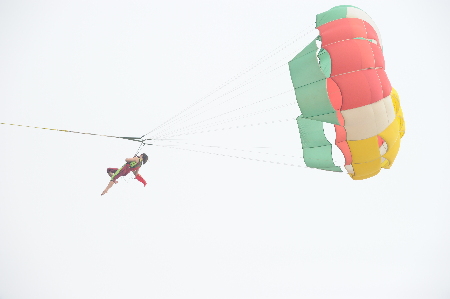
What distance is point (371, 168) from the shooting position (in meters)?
13.8

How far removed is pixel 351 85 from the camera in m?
12.3

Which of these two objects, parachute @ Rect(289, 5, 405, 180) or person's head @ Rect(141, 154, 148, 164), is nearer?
parachute @ Rect(289, 5, 405, 180)

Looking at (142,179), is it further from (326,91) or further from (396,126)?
(396,126)

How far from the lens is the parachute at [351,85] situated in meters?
12.3

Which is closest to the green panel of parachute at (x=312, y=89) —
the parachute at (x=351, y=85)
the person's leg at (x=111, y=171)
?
the parachute at (x=351, y=85)

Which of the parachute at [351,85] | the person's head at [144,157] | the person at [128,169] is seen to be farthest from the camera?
the person's head at [144,157]

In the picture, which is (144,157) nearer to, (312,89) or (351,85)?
(312,89)

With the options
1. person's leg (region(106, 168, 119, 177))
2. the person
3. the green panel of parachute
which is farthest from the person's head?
the green panel of parachute

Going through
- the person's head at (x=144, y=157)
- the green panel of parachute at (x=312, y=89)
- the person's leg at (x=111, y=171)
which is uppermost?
the green panel of parachute at (x=312, y=89)

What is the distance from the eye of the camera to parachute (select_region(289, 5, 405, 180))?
12.3 meters

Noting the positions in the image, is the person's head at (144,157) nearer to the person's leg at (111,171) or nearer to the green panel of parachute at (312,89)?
the person's leg at (111,171)

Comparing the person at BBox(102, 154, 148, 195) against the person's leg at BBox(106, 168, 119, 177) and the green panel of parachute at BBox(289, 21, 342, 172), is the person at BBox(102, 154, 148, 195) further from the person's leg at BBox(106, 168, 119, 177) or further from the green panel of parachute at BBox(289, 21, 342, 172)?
the green panel of parachute at BBox(289, 21, 342, 172)

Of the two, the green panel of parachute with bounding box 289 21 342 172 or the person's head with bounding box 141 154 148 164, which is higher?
the green panel of parachute with bounding box 289 21 342 172

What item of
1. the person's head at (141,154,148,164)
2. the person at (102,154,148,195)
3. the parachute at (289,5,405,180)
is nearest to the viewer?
the parachute at (289,5,405,180)
